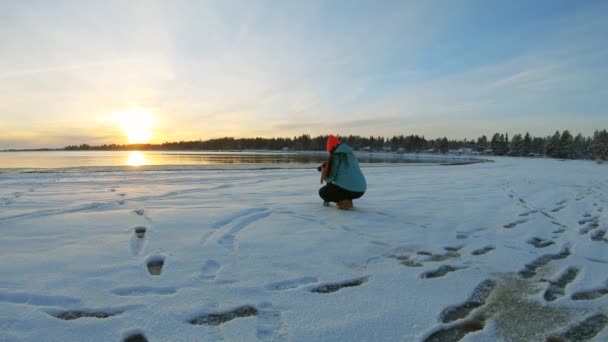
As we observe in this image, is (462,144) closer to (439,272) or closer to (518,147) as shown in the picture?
(518,147)

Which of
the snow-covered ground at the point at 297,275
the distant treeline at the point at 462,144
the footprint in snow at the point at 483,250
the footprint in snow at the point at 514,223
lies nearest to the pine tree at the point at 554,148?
the distant treeline at the point at 462,144

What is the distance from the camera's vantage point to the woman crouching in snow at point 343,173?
6.91m

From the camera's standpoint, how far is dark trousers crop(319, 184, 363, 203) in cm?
706

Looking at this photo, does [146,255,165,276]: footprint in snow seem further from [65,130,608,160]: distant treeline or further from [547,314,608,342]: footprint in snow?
[65,130,608,160]: distant treeline

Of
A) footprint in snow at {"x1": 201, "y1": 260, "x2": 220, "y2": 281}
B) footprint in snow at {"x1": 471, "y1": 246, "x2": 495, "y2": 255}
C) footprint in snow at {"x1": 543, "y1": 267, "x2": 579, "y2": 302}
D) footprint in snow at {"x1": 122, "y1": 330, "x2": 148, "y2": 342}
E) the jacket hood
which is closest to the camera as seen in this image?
footprint in snow at {"x1": 122, "y1": 330, "x2": 148, "y2": 342}

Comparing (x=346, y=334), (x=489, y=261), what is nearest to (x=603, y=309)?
(x=489, y=261)

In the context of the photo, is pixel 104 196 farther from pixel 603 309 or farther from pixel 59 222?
pixel 603 309

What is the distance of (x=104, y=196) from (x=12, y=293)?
21.2 ft

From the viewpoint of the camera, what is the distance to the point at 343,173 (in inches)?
274

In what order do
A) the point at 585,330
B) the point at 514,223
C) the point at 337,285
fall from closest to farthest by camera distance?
the point at 585,330, the point at 337,285, the point at 514,223

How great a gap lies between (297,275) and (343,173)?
3.79m

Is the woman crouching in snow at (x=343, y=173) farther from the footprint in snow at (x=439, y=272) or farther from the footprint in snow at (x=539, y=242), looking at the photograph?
the footprint in snow at (x=439, y=272)

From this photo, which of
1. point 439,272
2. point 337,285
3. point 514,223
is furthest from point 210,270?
point 514,223

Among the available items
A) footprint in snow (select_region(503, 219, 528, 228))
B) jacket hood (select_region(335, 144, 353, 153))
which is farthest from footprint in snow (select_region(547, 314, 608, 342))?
jacket hood (select_region(335, 144, 353, 153))
